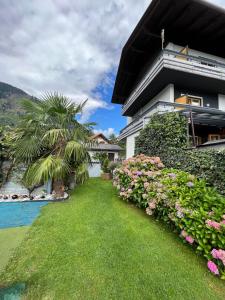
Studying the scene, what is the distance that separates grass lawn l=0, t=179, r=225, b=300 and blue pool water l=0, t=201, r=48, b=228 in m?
0.53

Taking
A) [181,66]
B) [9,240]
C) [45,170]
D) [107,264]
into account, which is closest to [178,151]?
[181,66]

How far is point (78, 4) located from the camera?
23.0 ft

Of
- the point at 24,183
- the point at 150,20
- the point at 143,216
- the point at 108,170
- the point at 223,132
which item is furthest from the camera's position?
the point at 108,170

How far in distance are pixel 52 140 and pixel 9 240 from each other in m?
3.81

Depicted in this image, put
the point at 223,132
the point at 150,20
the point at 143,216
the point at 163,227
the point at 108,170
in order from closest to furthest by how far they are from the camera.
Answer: the point at 163,227
the point at 143,216
the point at 150,20
the point at 223,132
the point at 108,170

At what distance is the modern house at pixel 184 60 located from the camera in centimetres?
792

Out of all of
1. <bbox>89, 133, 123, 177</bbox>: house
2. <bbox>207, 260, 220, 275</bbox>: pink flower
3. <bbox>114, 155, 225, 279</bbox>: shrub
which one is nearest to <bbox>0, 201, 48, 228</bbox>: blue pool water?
<bbox>89, 133, 123, 177</bbox>: house

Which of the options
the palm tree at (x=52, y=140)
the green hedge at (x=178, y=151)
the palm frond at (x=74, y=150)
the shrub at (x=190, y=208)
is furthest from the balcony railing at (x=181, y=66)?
the shrub at (x=190, y=208)

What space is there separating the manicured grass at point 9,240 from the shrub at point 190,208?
10.8ft

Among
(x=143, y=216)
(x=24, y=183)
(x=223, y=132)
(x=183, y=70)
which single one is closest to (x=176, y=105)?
(x=183, y=70)

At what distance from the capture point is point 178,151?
6.39 metres

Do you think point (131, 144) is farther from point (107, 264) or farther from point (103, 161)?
point (107, 264)

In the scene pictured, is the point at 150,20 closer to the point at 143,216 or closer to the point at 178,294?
the point at 143,216

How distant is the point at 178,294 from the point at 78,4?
10287 millimetres
